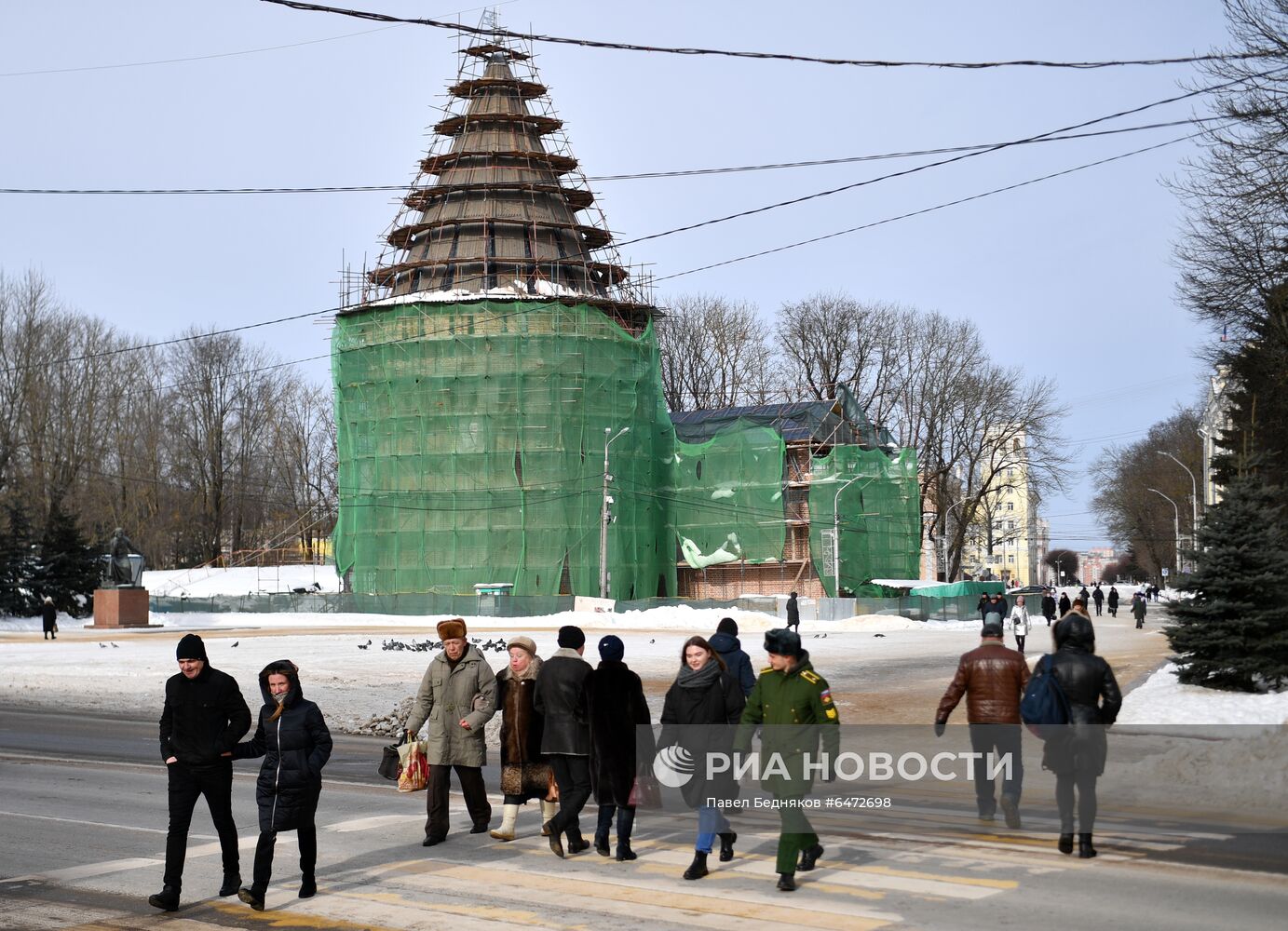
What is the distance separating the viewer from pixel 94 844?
10.4m

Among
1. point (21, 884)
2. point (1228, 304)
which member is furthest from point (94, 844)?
point (1228, 304)

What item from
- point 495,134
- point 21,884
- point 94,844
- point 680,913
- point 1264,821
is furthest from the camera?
point 495,134

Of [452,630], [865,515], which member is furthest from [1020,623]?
[865,515]

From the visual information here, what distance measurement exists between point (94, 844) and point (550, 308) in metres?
50.8

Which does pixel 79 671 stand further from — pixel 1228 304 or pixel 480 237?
pixel 480 237

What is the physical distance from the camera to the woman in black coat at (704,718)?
29.8 feet

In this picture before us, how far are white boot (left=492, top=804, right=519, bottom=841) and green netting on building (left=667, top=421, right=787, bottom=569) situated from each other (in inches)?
2234

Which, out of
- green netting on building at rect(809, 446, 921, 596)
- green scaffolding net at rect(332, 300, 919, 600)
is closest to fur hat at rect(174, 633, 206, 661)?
green scaffolding net at rect(332, 300, 919, 600)

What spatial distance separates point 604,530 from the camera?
55688 mm

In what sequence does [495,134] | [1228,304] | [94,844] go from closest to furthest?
[94,844]
[1228,304]
[495,134]

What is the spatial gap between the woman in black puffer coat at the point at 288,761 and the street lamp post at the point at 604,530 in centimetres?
4639

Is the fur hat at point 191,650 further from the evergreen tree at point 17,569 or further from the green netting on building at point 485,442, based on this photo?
the green netting on building at point 485,442

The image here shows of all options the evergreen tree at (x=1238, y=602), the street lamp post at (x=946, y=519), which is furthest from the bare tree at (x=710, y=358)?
the evergreen tree at (x=1238, y=602)

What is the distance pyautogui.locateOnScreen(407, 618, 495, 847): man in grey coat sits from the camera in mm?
10016
